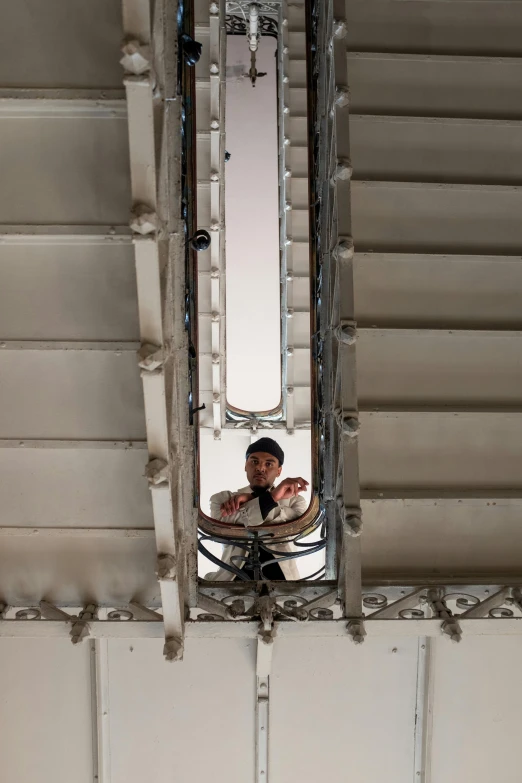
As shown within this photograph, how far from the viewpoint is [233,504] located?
7.79 meters

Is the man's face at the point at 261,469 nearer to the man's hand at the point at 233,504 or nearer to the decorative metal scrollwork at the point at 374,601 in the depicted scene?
the man's hand at the point at 233,504

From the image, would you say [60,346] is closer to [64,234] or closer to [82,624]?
[64,234]

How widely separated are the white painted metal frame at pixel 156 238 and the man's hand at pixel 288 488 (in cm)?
235

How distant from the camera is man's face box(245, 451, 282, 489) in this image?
27.1 ft

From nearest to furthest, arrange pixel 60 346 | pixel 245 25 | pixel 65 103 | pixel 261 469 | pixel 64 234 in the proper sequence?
1. pixel 65 103
2. pixel 64 234
3. pixel 60 346
4. pixel 261 469
5. pixel 245 25

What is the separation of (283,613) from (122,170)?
3.70 m

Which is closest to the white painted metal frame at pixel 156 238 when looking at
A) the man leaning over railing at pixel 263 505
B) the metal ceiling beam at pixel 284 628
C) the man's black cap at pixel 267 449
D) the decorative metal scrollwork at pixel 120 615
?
the metal ceiling beam at pixel 284 628

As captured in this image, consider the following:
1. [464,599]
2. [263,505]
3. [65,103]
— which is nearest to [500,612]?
[464,599]

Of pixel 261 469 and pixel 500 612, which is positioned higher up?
pixel 261 469

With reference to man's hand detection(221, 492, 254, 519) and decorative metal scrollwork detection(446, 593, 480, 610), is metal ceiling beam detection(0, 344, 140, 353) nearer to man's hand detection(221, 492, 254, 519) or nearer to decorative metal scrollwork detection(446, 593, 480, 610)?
man's hand detection(221, 492, 254, 519)

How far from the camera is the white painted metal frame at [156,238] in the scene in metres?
4.02

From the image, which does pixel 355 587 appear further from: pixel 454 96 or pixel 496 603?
pixel 454 96

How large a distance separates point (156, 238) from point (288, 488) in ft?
14.1

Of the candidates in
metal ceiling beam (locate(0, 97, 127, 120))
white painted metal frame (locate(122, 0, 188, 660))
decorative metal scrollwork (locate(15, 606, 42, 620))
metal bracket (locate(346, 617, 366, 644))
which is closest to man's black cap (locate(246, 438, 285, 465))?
white painted metal frame (locate(122, 0, 188, 660))
